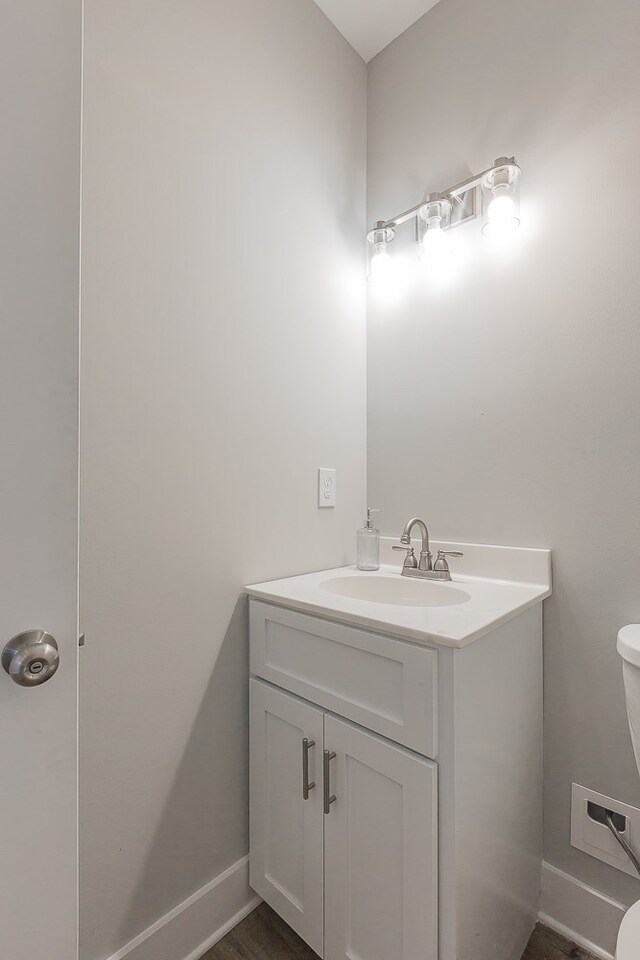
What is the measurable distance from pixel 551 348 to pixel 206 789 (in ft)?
4.51

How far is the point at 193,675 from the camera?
3.63ft

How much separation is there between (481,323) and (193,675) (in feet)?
3.94

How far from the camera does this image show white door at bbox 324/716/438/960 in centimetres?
82

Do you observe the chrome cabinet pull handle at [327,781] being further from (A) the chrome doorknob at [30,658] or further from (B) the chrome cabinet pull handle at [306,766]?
(A) the chrome doorknob at [30,658]

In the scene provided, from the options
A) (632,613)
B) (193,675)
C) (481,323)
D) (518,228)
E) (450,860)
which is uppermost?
(518,228)

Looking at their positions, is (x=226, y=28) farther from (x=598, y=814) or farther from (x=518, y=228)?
(x=598, y=814)

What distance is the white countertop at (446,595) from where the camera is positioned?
0.86m

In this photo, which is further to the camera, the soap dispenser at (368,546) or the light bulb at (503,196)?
the soap dispenser at (368,546)

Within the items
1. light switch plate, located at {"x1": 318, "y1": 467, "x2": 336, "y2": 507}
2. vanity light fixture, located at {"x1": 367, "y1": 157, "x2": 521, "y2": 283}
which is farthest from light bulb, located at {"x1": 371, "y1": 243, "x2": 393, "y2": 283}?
light switch plate, located at {"x1": 318, "y1": 467, "x2": 336, "y2": 507}

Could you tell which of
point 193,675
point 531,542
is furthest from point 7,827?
point 531,542

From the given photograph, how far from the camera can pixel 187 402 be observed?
111cm

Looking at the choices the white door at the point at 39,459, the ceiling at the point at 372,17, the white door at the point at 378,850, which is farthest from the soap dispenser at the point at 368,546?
the ceiling at the point at 372,17

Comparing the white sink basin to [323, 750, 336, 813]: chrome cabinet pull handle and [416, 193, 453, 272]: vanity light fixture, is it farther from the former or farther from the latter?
[416, 193, 453, 272]: vanity light fixture

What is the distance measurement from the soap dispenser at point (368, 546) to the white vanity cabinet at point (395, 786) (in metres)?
0.41
